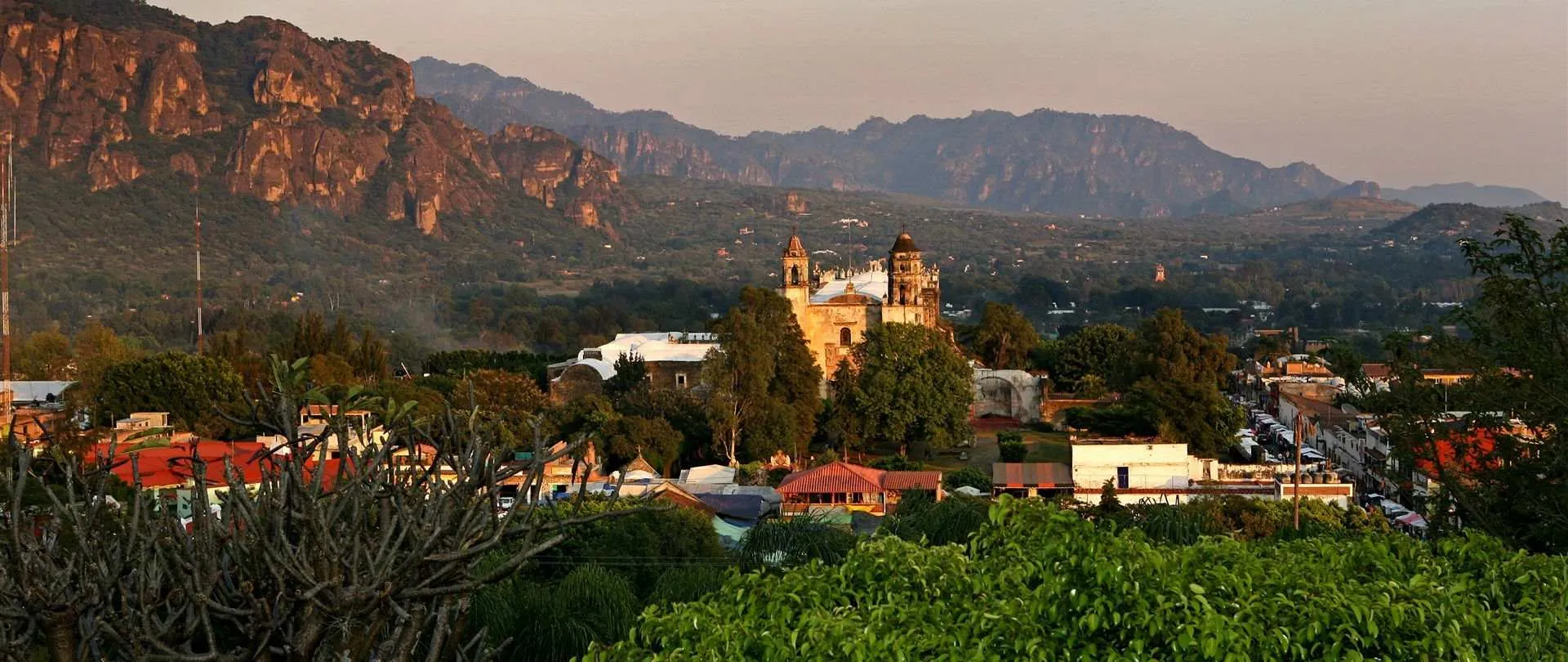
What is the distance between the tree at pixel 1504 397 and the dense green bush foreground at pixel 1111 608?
11.2 feet

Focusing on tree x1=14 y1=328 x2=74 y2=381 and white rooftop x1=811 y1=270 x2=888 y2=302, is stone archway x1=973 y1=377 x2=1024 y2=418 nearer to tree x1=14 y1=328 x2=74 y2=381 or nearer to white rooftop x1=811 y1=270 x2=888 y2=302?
white rooftop x1=811 y1=270 x2=888 y2=302

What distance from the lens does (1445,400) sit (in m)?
12.1

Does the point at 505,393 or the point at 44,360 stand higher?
the point at 505,393

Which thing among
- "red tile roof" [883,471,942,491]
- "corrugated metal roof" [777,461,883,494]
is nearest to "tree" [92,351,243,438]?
"corrugated metal roof" [777,461,883,494]

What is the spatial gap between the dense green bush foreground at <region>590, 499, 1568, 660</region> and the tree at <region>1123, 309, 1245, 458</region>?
831 inches

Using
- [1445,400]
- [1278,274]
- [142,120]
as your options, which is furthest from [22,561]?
[1278,274]

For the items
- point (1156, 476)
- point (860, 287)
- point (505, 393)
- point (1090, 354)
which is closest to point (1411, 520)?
point (1156, 476)

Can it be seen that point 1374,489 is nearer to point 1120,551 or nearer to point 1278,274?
point 1120,551

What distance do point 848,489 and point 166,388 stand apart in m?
16.7

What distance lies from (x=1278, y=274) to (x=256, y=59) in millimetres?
99781

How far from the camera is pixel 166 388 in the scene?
34.0 meters

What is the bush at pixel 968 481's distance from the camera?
2644 cm

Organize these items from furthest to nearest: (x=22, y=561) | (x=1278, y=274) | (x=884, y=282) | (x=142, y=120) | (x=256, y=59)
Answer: (x=1278, y=274) < (x=256, y=59) < (x=142, y=120) < (x=884, y=282) < (x=22, y=561)

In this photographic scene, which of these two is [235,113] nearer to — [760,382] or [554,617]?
[760,382]
